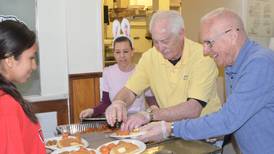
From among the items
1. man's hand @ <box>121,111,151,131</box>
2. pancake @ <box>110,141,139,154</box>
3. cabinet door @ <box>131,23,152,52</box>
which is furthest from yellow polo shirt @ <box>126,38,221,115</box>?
cabinet door @ <box>131,23,152,52</box>

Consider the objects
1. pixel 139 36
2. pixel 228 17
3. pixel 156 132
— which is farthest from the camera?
pixel 139 36

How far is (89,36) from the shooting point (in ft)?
8.86

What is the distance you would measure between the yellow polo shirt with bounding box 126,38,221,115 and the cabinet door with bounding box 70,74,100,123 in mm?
737

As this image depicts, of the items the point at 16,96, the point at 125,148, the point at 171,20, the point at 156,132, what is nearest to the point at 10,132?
the point at 16,96

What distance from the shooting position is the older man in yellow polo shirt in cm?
173

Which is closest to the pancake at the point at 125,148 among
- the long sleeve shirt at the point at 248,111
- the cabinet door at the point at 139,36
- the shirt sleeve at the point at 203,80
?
the long sleeve shirt at the point at 248,111

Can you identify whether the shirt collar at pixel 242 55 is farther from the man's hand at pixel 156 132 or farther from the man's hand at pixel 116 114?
the man's hand at pixel 116 114

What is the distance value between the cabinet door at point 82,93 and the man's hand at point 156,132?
1.22m

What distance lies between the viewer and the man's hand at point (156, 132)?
1495 mm

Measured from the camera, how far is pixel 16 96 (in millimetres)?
1144

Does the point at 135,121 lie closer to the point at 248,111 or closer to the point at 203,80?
the point at 203,80

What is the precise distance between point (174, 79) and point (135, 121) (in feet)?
1.16

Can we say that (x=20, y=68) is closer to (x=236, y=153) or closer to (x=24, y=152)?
(x=24, y=152)

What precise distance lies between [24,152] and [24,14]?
62.9 inches
